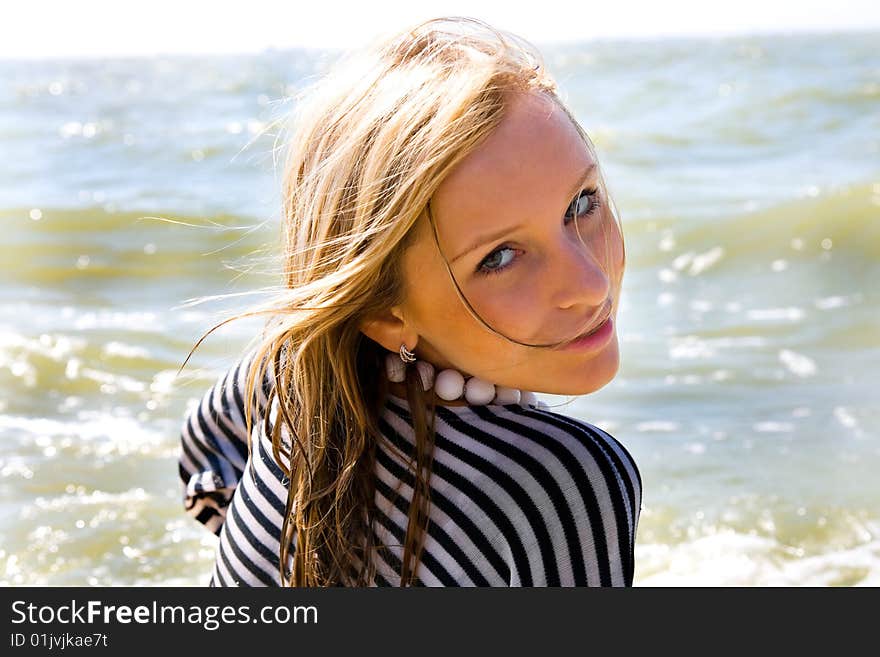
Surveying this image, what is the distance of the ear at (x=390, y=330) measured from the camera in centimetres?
154

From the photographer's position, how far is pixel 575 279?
58.0 inches

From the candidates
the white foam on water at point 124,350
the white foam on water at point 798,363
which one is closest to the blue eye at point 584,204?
the white foam on water at point 798,363

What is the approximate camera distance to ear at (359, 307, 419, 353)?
1.54 metres

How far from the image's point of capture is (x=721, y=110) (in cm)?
1167

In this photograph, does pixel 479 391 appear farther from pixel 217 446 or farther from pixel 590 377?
pixel 217 446

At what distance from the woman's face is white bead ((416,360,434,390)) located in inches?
0.6

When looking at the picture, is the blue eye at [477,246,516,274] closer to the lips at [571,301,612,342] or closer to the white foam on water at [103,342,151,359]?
the lips at [571,301,612,342]

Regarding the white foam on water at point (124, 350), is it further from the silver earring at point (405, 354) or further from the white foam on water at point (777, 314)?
the silver earring at point (405, 354)

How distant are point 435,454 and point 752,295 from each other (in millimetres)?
4708

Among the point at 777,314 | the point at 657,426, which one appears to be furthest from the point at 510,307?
the point at 777,314

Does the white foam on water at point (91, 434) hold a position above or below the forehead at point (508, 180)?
above

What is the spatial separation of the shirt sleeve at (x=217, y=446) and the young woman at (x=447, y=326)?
428mm

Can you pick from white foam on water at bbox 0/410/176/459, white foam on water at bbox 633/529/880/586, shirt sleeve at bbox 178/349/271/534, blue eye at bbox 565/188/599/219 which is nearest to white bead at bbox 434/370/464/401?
blue eye at bbox 565/188/599/219

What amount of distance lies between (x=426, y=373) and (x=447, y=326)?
0.07 meters
